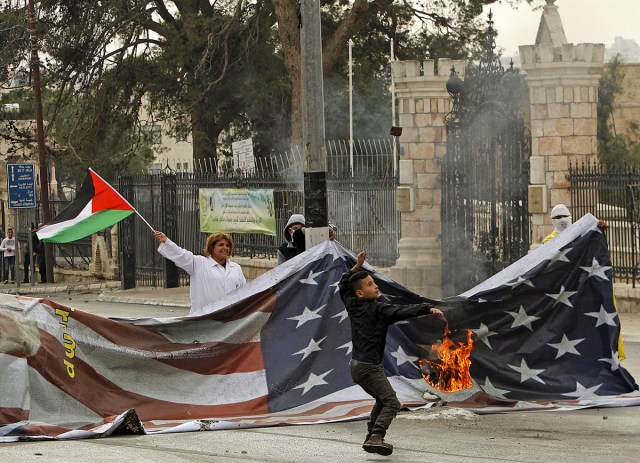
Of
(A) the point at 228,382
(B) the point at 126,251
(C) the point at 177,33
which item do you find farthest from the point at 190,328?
(C) the point at 177,33

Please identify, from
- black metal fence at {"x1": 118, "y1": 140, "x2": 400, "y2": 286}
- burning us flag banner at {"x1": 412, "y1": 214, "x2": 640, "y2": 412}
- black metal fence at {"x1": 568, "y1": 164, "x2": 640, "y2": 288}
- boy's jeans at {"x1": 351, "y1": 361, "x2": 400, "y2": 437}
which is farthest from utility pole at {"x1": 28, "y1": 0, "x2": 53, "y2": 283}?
boy's jeans at {"x1": 351, "y1": 361, "x2": 400, "y2": 437}

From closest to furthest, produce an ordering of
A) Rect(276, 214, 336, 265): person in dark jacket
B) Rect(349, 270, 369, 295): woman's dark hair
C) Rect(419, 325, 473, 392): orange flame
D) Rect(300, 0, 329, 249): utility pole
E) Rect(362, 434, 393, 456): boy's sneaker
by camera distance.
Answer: Rect(362, 434, 393, 456): boy's sneaker < Rect(349, 270, 369, 295): woman's dark hair < Rect(419, 325, 473, 392): orange flame < Rect(300, 0, 329, 249): utility pole < Rect(276, 214, 336, 265): person in dark jacket

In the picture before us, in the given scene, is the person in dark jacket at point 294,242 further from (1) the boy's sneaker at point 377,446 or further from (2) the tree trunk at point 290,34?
Answer: (2) the tree trunk at point 290,34

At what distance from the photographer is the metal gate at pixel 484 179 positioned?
21.4 meters

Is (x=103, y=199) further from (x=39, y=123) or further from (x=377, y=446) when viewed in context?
(x=39, y=123)

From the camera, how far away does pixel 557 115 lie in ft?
67.9

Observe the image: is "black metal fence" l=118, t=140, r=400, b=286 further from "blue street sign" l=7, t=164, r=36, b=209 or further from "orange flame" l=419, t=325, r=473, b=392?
"orange flame" l=419, t=325, r=473, b=392

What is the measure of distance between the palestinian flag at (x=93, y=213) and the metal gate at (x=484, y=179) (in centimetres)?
975

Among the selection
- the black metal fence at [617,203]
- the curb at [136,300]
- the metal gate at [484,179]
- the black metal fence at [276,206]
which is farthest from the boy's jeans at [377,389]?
the curb at [136,300]

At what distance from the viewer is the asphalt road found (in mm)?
9016

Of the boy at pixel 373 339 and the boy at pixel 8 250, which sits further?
the boy at pixel 8 250

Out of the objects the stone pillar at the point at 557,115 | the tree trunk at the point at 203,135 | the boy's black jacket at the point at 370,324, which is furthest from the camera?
the tree trunk at the point at 203,135

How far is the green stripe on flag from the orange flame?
11.0 ft

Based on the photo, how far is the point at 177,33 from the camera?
36.1m
